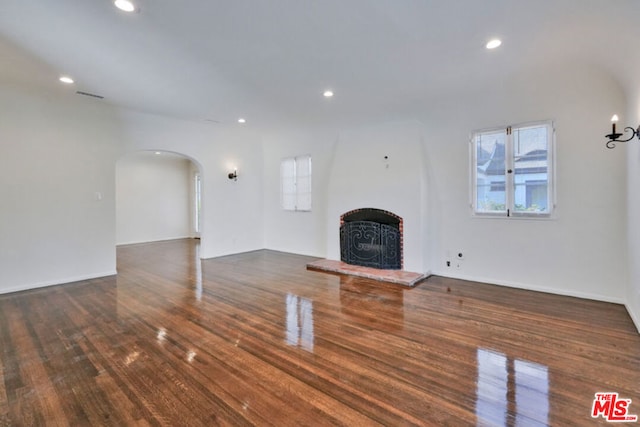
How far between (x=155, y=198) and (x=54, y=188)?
5.30 meters

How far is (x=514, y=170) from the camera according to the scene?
4531mm

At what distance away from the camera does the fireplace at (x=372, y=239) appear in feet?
18.0

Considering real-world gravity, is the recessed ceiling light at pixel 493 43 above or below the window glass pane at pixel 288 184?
above

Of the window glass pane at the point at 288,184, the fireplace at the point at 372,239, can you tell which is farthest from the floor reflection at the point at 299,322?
the window glass pane at the point at 288,184

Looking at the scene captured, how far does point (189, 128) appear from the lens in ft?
21.3

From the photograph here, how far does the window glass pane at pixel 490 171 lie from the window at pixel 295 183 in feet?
12.1

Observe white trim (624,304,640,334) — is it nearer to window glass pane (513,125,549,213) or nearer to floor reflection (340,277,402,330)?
window glass pane (513,125,549,213)

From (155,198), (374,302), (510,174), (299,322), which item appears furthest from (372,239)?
(155,198)

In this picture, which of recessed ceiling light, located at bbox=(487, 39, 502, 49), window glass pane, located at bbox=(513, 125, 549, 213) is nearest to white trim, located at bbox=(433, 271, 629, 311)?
window glass pane, located at bbox=(513, 125, 549, 213)

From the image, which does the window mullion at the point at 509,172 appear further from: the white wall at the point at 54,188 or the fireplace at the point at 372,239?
the white wall at the point at 54,188

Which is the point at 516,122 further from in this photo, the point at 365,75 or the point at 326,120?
the point at 326,120

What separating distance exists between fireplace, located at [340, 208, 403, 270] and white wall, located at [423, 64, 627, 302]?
42.2 inches

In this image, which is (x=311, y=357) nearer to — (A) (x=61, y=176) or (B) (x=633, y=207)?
(B) (x=633, y=207)

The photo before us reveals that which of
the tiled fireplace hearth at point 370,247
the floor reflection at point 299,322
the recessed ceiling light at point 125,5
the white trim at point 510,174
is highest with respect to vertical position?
the recessed ceiling light at point 125,5
